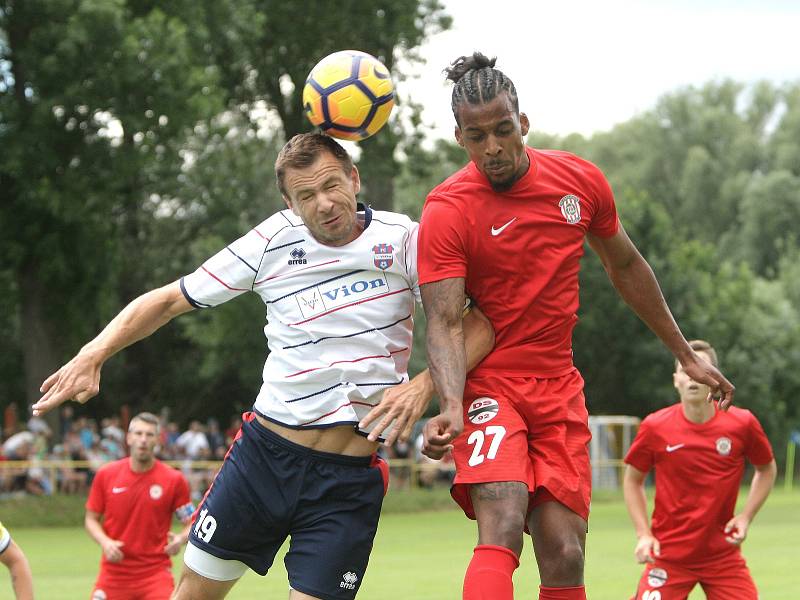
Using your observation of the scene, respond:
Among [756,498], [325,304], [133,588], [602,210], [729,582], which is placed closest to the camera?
[325,304]

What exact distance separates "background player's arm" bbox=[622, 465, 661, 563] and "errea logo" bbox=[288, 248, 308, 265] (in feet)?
13.5

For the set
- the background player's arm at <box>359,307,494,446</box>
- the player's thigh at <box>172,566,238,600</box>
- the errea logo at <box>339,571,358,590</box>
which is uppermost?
the background player's arm at <box>359,307,494,446</box>

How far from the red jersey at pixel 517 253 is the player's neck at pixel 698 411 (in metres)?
3.99

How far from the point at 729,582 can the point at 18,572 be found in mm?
4831

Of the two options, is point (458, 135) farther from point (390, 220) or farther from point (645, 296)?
point (645, 296)

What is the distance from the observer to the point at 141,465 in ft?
39.4

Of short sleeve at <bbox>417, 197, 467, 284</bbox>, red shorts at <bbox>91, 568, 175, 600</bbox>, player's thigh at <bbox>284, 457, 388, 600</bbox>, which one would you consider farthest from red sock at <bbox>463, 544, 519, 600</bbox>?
red shorts at <bbox>91, 568, 175, 600</bbox>

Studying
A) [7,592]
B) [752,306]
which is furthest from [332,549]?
[752,306]

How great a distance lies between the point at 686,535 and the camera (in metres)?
9.31

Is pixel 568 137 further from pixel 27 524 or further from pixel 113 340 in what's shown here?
pixel 113 340

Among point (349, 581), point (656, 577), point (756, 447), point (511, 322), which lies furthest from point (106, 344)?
point (756, 447)

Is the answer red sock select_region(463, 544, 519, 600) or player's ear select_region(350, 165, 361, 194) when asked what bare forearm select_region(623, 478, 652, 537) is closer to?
red sock select_region(463, 544, 519, 600)

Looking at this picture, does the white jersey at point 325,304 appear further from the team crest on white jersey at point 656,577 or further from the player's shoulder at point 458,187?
the team crest on white jersey at point 656,577

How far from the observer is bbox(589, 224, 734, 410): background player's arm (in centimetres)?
627
